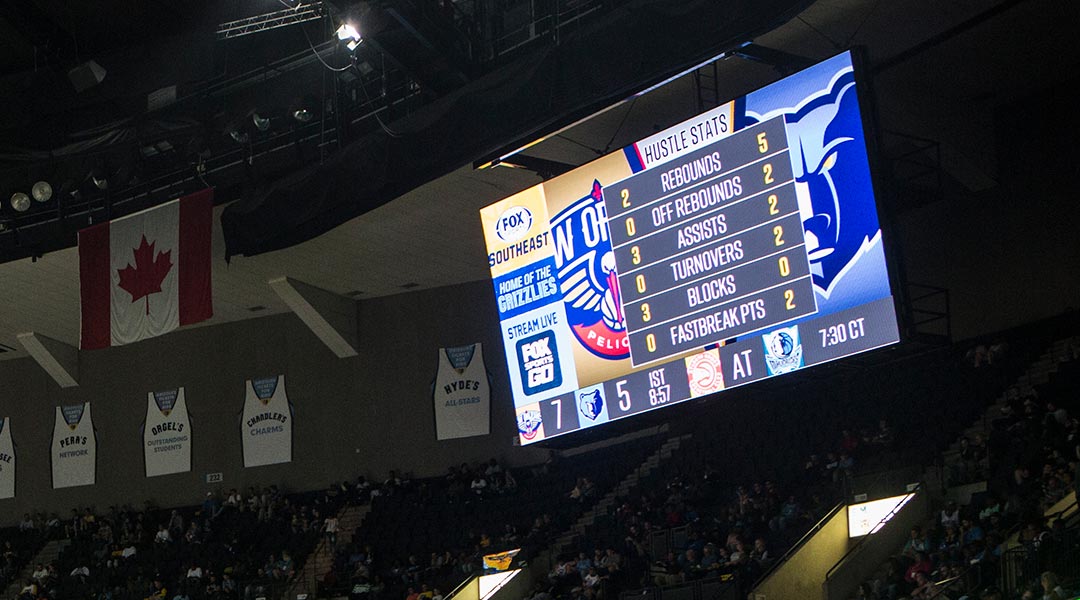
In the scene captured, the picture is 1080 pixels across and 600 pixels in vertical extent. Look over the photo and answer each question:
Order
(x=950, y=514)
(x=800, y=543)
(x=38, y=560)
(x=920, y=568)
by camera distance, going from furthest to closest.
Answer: (x=38, y=560) < (x=800, y=543) < (x=950, y=514) < (x=920, y=568)

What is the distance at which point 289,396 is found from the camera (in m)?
Result: 25.5

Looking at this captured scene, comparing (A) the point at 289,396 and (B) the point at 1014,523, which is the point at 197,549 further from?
(B) the point at 1014,523

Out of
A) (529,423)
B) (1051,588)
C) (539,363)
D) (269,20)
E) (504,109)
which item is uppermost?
(269,20)

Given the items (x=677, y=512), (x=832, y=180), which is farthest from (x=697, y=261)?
(x=677, y=512)

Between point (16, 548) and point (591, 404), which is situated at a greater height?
point (591, 404)

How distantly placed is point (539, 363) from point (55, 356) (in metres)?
14.6

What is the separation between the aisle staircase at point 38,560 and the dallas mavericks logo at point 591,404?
14166 millimetres

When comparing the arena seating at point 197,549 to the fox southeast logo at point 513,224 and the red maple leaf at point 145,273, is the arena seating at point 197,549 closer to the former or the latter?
the red maple leaf at point 145,273

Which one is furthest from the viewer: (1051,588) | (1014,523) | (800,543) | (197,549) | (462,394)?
(462,394)

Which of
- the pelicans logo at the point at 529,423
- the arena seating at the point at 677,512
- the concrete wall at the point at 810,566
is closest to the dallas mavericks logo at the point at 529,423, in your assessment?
the pelicans logo at the point at 529,423

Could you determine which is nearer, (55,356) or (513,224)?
(513,224)

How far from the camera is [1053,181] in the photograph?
57.5ft

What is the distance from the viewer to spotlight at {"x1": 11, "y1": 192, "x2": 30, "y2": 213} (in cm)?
2062

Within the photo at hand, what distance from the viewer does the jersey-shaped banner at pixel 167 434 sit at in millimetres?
26125
